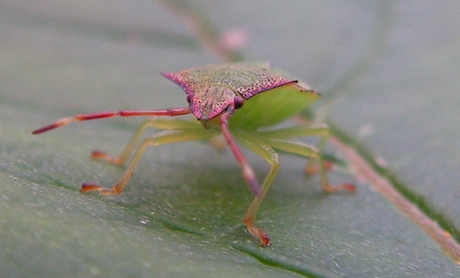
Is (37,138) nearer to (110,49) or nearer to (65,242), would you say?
(65,242)

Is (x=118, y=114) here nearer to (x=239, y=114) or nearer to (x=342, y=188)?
(x=239, y=114)

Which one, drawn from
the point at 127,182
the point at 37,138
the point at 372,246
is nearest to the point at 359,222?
the point at 372,246

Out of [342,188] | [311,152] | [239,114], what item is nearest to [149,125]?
[239,114]

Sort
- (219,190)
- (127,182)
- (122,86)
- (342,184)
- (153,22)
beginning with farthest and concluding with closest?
(153,22) → (122,86) → (342,184) → (219,190) → (127,182)

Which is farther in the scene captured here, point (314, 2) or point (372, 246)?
point (314, 2)

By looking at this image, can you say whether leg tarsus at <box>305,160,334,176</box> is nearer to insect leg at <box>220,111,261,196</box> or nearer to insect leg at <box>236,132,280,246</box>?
insect leg at <box>236,132,280,246</box>
